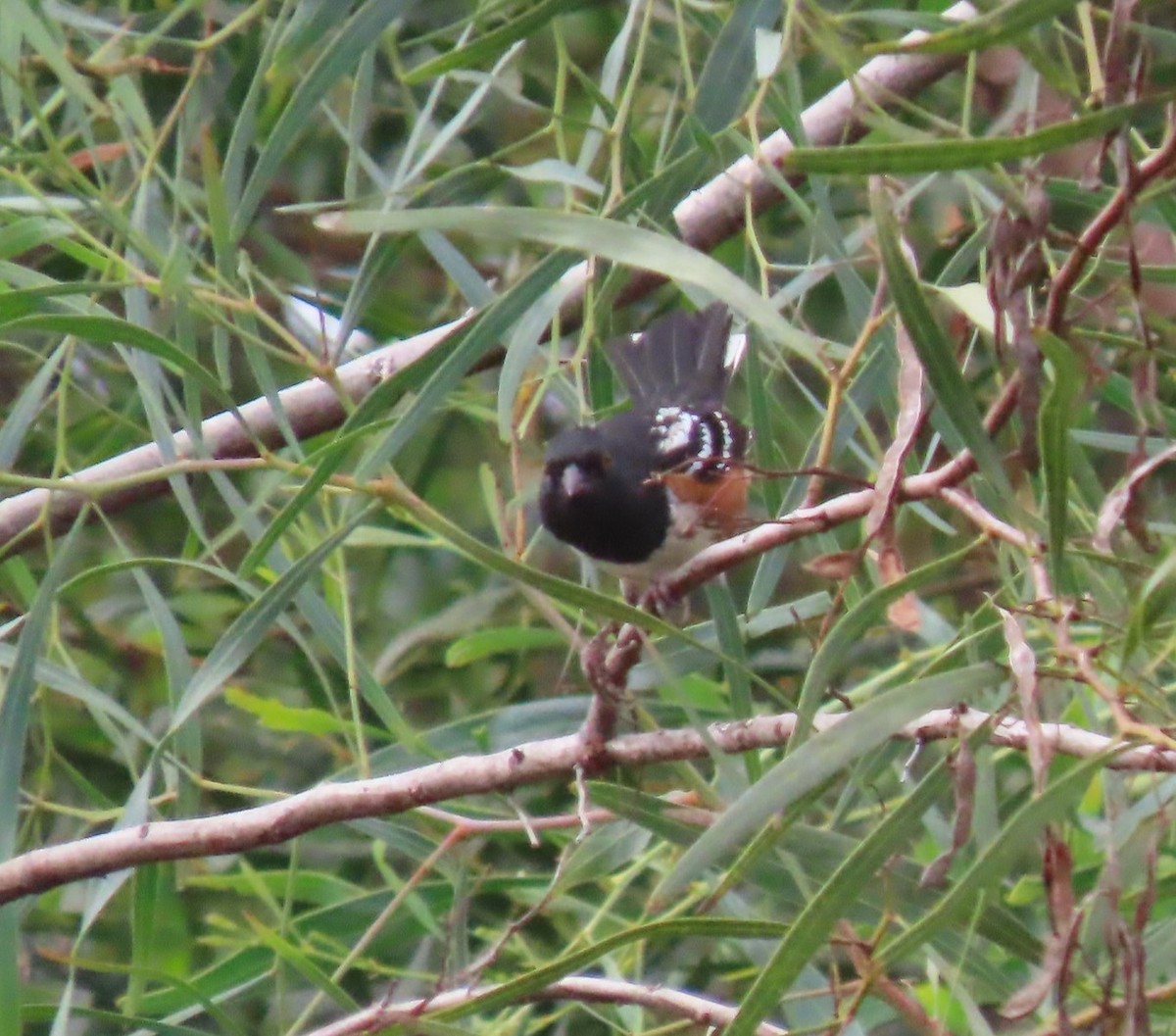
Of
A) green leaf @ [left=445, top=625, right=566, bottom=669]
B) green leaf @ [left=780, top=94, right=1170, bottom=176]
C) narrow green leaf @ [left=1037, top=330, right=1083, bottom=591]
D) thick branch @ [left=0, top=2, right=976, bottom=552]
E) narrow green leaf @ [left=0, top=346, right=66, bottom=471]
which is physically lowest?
green leaf @ [left=445, top=625, right=566, bottom=669]

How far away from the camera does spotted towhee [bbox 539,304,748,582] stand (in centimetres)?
197

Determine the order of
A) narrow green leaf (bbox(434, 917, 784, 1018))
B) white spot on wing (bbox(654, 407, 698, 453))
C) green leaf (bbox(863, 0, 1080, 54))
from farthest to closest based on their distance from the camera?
1. white spot on wing (bbox(654, 407, 698, 453))
2. narrow green leaf (bbox(434, 917, 784, 1018))
3. green leaf (bbox(863, 0, 1080, 54))

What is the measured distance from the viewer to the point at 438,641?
259 centimetres

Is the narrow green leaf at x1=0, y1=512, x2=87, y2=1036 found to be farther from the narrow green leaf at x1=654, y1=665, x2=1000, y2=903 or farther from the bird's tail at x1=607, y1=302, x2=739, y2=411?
the bird's tail at x1=607, y1=302, x2=739, y2=411

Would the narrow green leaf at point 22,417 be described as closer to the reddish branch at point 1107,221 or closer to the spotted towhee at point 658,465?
the spotted towhee at point 658,465

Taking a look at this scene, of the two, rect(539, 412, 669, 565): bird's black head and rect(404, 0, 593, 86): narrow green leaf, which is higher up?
rect(404, 0, 593, 86): narrow green leaf

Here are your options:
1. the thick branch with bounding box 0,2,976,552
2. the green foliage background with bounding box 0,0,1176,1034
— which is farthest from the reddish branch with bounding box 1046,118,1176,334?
the thick branch with bounding box 0,2,976,552

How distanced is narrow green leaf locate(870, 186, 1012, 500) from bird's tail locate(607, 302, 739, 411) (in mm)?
1527

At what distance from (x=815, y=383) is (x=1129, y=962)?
230 centimetres

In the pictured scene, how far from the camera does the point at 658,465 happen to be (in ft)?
7.09

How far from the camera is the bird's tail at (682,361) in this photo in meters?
2.49

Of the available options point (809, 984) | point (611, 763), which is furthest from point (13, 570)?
point (809, 984)

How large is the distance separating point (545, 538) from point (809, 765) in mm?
1994

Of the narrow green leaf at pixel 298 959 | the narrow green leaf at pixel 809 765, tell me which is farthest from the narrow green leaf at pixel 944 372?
the narrow green leaf at pixel 298 959
